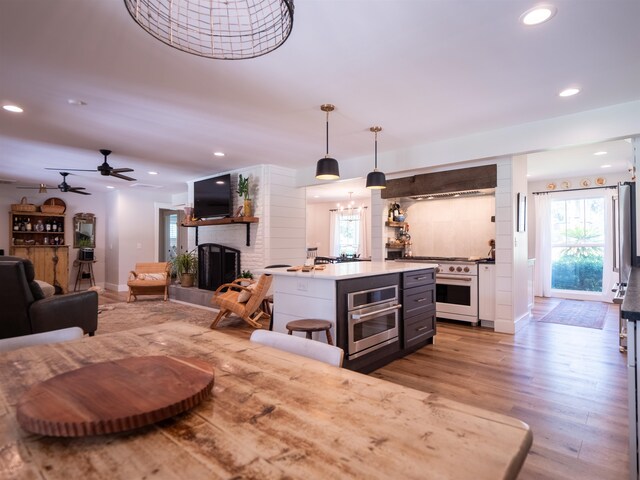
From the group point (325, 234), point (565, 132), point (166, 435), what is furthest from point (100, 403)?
point (325, 234)

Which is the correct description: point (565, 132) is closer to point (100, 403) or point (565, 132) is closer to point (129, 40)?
point (129, 40)

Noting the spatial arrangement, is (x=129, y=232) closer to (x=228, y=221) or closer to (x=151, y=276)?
(x=151, y=276)

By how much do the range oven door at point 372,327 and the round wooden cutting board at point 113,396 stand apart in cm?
195

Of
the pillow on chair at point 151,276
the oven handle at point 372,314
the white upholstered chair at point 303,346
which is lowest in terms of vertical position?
the pillow on chair at point 151,276

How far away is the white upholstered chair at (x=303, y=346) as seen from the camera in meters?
1.28

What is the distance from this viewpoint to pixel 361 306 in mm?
2969

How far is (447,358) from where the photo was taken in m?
3.53

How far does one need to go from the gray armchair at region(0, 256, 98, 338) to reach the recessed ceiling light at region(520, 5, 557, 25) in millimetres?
4419

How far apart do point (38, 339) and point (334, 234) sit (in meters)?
9.44

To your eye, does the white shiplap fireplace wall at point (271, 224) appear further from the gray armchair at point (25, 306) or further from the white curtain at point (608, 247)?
the white curtain at point (608, 247)

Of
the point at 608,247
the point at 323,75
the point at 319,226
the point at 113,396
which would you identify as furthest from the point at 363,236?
the point at 113,396

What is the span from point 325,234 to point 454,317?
6.42m

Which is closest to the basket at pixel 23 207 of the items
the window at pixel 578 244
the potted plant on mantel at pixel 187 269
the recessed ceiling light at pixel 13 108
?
the potted plant on mantel at pixel 187 269

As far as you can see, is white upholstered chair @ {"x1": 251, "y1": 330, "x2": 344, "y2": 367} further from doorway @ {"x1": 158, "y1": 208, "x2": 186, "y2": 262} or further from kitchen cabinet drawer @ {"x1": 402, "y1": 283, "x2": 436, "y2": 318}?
doorway @ {"x1": 158, "y1": 208, "x2": 186, "y2": 262}
